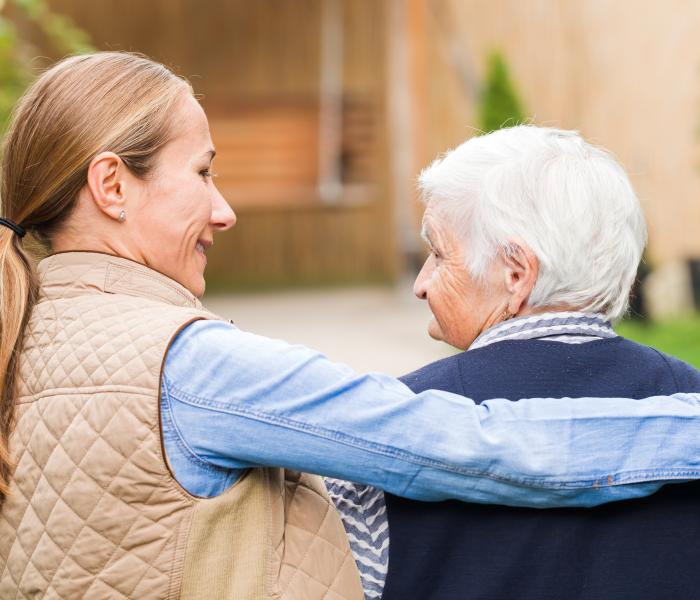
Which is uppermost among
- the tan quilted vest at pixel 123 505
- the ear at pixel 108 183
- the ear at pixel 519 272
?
the ear at pixel 108 183

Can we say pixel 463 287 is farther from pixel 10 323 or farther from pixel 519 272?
pixel 10 323

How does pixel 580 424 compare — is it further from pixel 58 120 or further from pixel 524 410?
pixel 58 120

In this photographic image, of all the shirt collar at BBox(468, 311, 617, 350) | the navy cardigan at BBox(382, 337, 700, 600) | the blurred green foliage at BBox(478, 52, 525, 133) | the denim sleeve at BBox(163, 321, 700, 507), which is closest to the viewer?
the denim sleeve at BBox(163, 321, 700, 507)

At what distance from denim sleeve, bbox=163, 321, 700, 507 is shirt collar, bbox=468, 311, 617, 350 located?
192mm

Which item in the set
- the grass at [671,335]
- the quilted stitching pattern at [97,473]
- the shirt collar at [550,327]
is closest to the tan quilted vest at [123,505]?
the quilted stitching pattern at [97,473]

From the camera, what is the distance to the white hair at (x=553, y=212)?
172 cm

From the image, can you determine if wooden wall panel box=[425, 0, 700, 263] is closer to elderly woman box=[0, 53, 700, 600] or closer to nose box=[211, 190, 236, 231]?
nose box=[211, 190, 236, 231]

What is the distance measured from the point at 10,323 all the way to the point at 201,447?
0.38m

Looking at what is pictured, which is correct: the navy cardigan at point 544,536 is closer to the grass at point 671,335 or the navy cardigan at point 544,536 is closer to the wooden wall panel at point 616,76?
the grass at point 671,335

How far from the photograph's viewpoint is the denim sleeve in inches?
59.1

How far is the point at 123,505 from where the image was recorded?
4.93ft

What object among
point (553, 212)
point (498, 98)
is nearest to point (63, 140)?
point (553, 212)

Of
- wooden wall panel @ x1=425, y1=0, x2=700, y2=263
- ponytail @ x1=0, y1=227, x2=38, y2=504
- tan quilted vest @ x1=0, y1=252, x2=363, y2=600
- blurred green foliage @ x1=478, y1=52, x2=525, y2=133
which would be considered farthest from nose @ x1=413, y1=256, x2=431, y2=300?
wooden wall panel @ x1=425, y1=0, x2=700, y2=263

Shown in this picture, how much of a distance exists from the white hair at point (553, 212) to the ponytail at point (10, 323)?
27.7 inches
